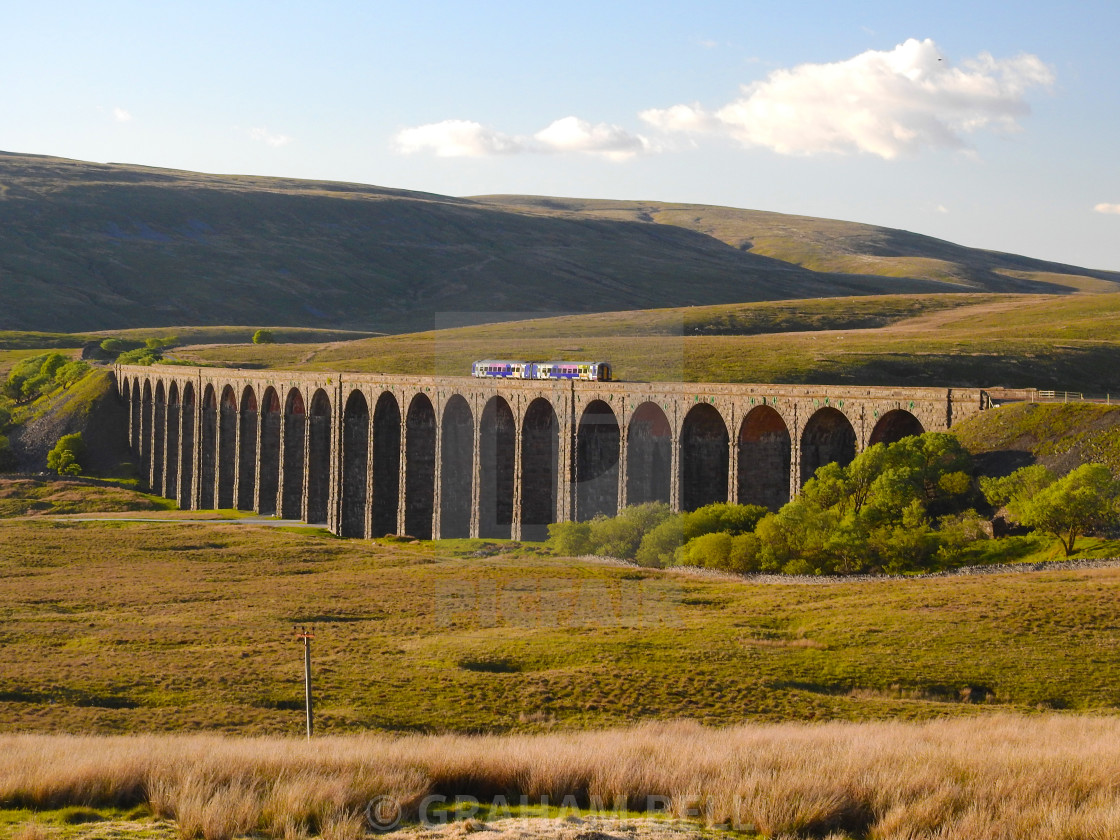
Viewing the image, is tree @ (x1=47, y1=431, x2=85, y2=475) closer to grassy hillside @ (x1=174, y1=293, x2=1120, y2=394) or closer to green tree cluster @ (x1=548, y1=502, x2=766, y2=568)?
grassy hillside @ (x1=174, y1=293, x2=1120, y2=394)

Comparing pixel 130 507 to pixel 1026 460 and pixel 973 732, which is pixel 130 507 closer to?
pixel 1026 460

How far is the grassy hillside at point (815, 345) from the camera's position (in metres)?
87.2

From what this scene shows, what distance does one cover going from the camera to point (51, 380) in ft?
414

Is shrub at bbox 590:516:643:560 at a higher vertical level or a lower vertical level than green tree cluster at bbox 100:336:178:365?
lower

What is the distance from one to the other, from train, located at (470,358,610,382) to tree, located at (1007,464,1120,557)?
1011 inches

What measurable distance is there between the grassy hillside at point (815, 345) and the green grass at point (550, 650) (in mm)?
43095

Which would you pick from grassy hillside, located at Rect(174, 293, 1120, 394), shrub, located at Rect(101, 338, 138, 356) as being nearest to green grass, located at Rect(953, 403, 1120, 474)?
grassy hillside, located at Rect(174, 293, 1120, 394)

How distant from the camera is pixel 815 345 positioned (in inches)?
3942

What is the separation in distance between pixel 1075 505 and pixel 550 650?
19.3m

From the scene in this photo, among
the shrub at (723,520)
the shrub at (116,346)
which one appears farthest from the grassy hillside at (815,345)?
the shrub at (723,520)

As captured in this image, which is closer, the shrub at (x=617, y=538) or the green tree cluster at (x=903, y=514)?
the green tree cluster at (x=903, y=514)

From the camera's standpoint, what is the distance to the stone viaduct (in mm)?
49344

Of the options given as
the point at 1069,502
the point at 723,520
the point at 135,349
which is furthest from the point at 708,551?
the point at 135,349

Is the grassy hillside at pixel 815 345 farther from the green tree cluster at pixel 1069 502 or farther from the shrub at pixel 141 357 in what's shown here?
the green tree cluster at pixel 1069 502
